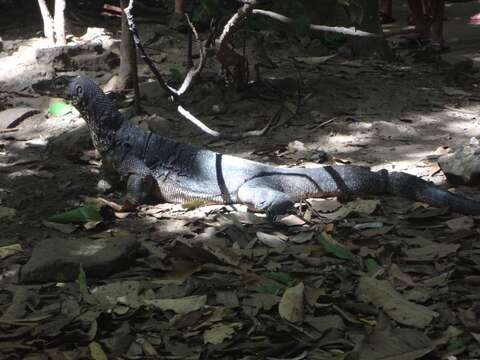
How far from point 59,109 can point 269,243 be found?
365 cm

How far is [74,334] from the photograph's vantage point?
3045mm

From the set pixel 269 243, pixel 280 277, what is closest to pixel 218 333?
pixel 280 277

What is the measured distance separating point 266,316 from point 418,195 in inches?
72.6

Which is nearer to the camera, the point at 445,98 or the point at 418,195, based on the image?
the point at 418,195

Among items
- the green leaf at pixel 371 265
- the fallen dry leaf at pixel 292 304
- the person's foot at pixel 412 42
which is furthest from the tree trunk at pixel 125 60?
the fallen dry leaf at pixel 292 304

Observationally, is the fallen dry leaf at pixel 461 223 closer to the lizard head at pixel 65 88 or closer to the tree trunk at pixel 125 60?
the lizard head at pixel 65 88

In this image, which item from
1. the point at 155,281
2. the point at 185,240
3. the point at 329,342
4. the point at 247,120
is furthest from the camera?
the point at 247,120

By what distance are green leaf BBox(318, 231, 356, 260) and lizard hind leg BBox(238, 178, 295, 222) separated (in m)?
0.57

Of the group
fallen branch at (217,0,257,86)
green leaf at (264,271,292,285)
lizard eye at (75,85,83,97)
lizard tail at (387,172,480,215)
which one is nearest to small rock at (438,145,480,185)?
lizard tail at (387,172,480,215)

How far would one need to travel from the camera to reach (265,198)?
471 cm

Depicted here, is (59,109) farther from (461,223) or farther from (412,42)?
(412,42)

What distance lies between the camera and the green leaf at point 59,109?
6909mm

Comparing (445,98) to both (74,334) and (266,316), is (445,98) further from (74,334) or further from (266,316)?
(74,334)

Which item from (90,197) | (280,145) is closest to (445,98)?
(280,145)
